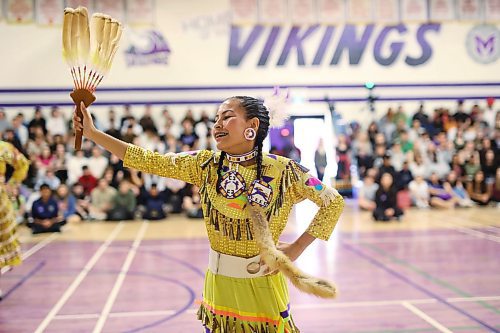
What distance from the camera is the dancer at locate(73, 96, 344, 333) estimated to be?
275cm

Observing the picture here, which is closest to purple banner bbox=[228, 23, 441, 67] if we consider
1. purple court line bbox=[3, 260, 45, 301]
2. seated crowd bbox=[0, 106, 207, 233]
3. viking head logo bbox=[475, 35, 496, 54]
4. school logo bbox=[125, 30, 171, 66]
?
viking head logo bbox=[475, 35, 496, 54]

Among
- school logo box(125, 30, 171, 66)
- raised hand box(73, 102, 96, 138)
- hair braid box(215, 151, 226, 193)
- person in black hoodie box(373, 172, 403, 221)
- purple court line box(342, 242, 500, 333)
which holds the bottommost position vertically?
purple court line box(342, 242, 500, 333)

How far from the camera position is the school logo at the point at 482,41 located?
57.5 ft

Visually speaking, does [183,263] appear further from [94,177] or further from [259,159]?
[94,177]

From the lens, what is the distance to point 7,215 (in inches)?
234

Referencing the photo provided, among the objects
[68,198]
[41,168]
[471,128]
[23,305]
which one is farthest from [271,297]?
[471,128]

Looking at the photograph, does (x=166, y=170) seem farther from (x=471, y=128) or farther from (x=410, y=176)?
(x=471, y=128)

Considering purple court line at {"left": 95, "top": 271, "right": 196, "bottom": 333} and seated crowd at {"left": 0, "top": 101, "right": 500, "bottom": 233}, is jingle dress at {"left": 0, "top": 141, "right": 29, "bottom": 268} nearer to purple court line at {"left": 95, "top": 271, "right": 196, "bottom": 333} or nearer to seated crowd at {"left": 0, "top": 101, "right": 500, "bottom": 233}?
purple court line at {"left": 95, "top": 271, "right": 196, "bottom": 333}

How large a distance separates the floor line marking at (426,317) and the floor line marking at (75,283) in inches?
137

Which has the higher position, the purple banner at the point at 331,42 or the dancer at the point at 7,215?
the purple banner at the point at 331,42

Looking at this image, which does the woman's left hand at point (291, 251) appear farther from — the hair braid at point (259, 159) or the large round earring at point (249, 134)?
the large round earring at point (249, 134)

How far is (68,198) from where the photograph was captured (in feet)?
40.6

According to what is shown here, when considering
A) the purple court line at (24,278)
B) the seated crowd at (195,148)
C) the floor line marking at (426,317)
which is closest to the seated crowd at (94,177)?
the seated crowd at (195,148)

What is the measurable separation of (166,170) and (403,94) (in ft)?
50.4
